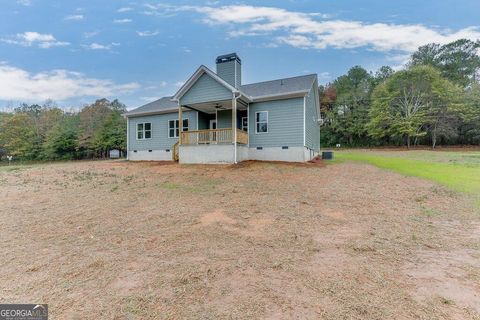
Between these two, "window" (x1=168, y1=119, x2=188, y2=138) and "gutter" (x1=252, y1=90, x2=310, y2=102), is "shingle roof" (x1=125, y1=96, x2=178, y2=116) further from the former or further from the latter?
"gutter" (x1=252, y1=90, x2=310, y2=102)

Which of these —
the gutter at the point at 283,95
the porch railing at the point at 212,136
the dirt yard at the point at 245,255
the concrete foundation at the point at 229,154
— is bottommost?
the dirt yard at the point at 245,255

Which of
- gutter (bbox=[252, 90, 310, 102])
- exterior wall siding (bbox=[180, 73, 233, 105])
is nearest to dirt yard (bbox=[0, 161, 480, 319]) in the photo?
gutter (bbox=[252, 90, 310, 102])

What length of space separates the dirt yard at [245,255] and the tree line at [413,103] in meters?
33.8

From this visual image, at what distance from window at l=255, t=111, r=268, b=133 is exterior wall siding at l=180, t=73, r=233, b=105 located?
8.38 feet

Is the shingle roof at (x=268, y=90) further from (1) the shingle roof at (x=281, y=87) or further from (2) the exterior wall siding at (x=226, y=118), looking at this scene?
(2) the exterior wall siding at (x=226, y=118)

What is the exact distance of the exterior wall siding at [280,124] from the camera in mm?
14570

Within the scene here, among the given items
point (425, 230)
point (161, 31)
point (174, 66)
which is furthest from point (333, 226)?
point (174, 66)

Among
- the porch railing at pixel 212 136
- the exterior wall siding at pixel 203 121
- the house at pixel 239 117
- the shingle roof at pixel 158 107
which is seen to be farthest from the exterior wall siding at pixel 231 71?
the shingle roof at pixel 158 107

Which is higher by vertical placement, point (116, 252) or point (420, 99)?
point (420, 99)

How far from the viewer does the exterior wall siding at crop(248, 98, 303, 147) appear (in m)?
14.6

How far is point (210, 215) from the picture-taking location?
566cm

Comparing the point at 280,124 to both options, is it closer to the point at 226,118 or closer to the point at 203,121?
the point at 226,118

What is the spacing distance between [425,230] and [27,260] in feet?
22.4

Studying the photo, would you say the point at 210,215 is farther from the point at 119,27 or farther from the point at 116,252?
the point at 119,27
